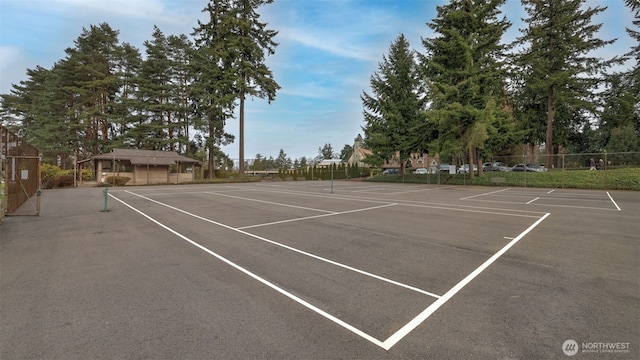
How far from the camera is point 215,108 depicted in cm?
3831

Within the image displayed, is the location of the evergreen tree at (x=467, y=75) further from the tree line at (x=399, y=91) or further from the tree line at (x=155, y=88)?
the tree line at (x=155, y=88)

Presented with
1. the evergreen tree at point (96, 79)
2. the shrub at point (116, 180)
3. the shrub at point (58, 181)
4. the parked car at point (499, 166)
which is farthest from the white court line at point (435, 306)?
the evergreen tree at point (96, 79)

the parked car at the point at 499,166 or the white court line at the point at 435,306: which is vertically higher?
the parked car at the point at 499,166

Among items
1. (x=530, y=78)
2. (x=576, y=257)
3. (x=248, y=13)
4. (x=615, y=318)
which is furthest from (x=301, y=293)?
(x=248, y=13)

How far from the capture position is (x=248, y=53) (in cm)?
3903

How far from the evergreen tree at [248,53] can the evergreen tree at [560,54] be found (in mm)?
30085

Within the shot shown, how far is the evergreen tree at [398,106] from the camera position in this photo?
103 feet

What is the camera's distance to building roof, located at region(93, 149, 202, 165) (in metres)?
31.9

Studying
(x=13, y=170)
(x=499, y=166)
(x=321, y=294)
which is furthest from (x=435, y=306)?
(x=499, y=166)

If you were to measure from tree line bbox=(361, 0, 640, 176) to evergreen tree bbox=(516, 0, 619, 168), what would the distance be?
0.29 feet

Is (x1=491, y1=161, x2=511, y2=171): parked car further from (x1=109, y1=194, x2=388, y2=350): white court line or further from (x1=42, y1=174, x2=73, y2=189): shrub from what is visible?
(x1=42, y1=174, x2=73, y2=189): shrub

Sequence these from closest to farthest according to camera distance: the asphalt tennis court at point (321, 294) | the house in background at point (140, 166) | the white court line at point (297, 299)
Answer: the asphalt tennis court at point (321, 294) < the white court line at point (297, 299) < the house in background at point (140, 166)

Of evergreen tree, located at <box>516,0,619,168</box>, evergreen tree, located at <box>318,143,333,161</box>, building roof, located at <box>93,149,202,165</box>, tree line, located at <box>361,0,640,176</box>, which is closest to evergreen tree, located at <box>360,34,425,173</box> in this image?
tree line, located at <box>361,0,640,176</box>

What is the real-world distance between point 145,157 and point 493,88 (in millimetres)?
37342
